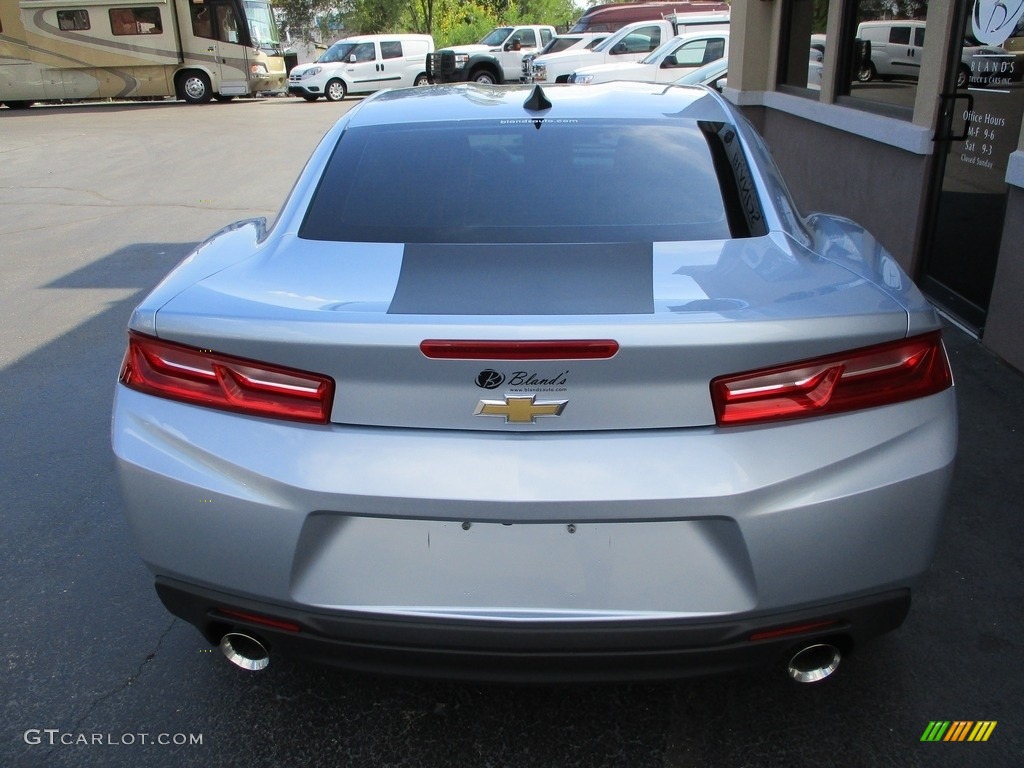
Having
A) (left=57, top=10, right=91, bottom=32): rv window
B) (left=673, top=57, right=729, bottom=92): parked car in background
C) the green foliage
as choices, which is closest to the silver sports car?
(left=673, top=57, right=729, bottom=92): parked car in background

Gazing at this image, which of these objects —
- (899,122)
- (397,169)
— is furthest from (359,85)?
(397,169)

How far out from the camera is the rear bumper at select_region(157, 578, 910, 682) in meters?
1.87

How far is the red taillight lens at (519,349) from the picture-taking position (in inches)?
71.0

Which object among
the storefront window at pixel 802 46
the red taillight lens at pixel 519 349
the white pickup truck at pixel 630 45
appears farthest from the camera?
the white pickup truck at pixel 630 45

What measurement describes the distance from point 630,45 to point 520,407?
69.0 feet

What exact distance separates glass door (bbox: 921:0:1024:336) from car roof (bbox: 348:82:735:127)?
8.10 feet

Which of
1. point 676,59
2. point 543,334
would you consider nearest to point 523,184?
point 543,334

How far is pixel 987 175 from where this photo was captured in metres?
5.15

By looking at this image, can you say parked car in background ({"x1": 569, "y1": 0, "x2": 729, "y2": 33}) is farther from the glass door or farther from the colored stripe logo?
the colored stripe logo

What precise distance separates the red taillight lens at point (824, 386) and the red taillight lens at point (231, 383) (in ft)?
2.75

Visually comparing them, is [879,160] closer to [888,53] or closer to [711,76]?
[888,53]

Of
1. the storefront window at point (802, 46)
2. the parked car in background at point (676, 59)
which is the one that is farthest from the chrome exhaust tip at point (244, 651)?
the parked car in background at point (676, 59)

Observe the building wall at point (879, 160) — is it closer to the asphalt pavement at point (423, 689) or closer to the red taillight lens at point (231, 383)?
the asphalt pavement at point (423, 689)

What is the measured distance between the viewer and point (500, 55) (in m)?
28.2
